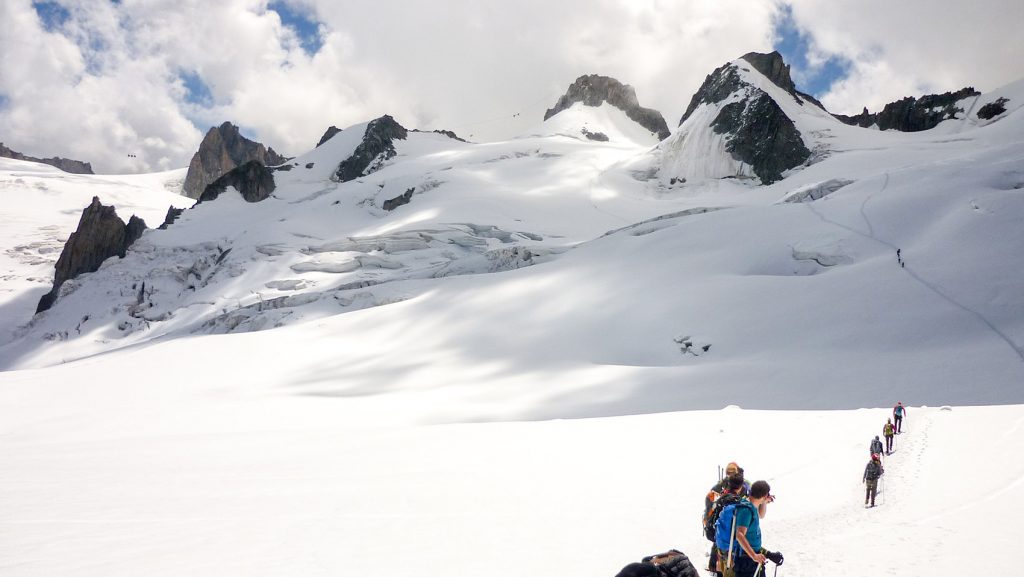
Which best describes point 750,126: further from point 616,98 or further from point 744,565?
point 744,565

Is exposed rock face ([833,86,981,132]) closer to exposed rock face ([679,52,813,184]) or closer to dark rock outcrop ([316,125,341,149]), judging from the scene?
exposed rock face ([679,52,813,184])

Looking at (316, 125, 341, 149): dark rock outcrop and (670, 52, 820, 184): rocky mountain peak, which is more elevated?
(316, 125, 341, 149): dark rock outcrop

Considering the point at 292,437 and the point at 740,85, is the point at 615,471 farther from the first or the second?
the point at 740,85

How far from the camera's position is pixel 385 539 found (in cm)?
818

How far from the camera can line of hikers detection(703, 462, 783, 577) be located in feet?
17.6

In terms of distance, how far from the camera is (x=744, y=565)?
5.51 meters

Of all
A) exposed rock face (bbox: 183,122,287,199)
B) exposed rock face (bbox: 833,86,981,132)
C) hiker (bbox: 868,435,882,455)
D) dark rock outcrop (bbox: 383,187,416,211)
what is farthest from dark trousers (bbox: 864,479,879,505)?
exposed rock face (bbox: 183,122,287,199)

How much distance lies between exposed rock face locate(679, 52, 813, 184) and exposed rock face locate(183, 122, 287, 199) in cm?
13970

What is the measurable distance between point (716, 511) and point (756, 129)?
82130 millimetres

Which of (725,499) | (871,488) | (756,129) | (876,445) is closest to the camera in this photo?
(725,499)

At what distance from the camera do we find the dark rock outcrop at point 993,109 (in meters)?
67.1

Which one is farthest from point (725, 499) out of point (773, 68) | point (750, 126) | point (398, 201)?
point (773, 68)

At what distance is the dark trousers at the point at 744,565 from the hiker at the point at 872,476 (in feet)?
20.0

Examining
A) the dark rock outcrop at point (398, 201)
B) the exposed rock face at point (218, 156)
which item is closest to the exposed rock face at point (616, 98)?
the dark rock outcrop at point (398, 201)
